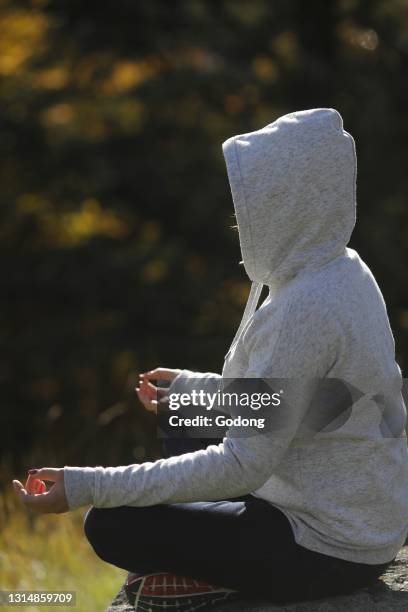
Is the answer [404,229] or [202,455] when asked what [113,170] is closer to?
[404,229]

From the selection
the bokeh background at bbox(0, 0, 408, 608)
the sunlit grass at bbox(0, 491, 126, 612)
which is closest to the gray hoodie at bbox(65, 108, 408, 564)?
the sunlit grass at bbox(0, 491, 126, 612)

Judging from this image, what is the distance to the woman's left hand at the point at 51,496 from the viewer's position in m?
1.92

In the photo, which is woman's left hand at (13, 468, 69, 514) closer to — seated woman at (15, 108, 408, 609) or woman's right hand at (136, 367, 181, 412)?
seated woman at (15, 108, 408, 609)

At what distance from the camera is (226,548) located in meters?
2.00

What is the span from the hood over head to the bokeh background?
14.6 ft

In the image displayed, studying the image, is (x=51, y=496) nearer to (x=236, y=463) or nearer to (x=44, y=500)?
(x=44, y=500)

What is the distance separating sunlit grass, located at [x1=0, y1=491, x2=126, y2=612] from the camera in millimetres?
3024

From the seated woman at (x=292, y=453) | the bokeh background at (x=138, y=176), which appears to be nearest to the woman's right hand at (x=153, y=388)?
the seated woman at (x=292, y=453)

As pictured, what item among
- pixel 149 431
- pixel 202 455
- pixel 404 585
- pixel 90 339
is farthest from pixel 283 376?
pixel 90 339

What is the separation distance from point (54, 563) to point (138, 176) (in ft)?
13.9

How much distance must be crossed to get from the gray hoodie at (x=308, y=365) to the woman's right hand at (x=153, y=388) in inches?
25.4

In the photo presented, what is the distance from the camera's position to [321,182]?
1.97 m

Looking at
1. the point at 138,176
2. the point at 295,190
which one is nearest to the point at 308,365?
the point at 295,190

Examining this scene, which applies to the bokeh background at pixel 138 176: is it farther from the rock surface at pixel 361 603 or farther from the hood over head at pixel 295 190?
the hood over head at pixel 295 190
